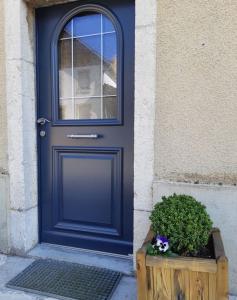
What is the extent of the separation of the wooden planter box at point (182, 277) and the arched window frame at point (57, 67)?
1245 mm

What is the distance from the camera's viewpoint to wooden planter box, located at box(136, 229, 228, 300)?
142cm

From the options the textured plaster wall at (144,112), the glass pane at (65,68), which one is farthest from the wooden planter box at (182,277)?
the glass pane at (65,68)

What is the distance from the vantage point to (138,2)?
2.04m

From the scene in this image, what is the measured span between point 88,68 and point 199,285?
193 cm

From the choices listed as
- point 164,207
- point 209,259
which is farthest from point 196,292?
point 164,207

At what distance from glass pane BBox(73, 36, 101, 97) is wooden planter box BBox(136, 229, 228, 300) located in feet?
5.05

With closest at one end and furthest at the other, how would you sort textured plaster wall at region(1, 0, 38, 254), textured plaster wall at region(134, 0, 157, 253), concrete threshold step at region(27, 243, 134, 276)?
textured plaster wall at region(134, 0, 157, 253) → concrete threshold step at region(27, 243, 134, 276) → textured plaster wall at region(1, 0, 38, 254)

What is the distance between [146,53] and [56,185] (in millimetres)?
1467

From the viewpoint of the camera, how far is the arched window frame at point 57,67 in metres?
2.32

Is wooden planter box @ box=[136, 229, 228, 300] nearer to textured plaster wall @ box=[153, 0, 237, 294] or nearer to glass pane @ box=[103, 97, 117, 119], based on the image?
textured plaster wall @ box=[153, 0, 237, 294]

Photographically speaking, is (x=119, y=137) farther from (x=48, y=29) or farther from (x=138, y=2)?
(x=48, y=29)

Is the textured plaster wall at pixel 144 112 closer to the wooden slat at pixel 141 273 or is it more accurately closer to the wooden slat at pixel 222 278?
the wooden slat at pixel 141 273

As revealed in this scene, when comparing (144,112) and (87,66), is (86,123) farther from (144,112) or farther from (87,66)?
(144,112)

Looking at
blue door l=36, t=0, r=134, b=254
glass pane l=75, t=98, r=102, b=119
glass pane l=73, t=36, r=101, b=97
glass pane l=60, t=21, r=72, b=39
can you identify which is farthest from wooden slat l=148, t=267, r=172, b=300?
glass pane l=60, t=21, r=72, b=39
